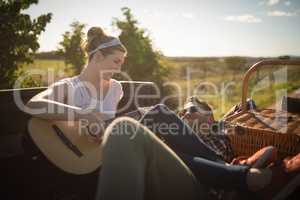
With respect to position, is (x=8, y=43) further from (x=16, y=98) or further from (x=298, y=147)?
(x=298, y=147)

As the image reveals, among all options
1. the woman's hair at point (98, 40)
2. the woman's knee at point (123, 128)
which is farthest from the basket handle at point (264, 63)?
the woman's knee at point (123, 128)

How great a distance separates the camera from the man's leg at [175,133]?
1.70m

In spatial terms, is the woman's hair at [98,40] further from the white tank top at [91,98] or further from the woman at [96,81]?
the white tank top at [91,98]

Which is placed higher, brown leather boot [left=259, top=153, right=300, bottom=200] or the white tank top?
the white tank top

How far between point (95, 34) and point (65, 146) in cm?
108

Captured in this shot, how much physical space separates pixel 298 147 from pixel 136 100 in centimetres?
182

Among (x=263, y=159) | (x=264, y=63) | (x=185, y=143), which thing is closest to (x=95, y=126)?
(x=185, y=143)

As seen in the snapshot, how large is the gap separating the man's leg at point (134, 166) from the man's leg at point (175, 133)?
0.37 m

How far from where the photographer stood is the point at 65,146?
2.14m

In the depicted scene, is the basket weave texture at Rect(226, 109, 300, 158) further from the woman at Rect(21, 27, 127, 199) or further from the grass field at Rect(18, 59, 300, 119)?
the woman at Rect(21, 27, 127, 199)

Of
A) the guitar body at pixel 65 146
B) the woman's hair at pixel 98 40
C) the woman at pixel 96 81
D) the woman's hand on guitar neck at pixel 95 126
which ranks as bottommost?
the guitar body at pixel 65 146

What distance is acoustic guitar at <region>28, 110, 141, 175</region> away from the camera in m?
2.03

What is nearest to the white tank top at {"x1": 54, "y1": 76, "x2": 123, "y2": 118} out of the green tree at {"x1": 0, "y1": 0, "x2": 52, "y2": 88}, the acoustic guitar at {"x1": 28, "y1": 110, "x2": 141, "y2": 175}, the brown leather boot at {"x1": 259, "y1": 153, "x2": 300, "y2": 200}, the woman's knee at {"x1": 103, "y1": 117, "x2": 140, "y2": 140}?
the acoustic guitar at {"x1": 28, "y1": 110, "x2": 141, "y2": 175}

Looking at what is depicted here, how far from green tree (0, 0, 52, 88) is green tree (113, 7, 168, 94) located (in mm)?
5857
